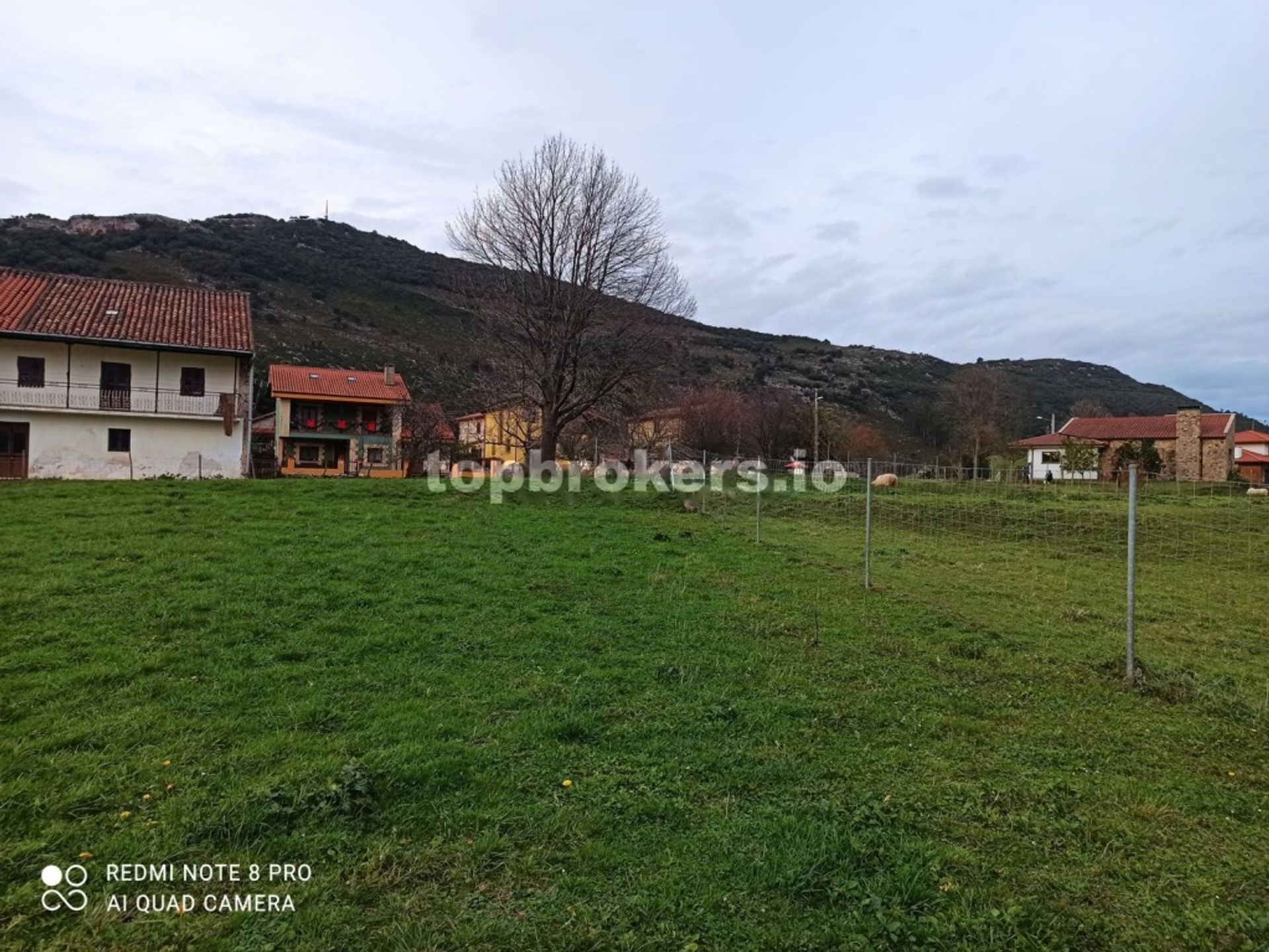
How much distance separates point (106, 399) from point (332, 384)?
50.2 feet

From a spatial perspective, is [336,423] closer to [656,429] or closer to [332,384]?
[332,384]

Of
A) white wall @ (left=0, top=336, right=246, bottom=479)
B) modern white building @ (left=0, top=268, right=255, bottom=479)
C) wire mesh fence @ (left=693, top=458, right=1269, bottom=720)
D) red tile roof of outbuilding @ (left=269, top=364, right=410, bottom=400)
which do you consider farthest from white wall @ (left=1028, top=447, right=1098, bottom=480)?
white wall @ (left=0, top=336, right=246, bottom=479)

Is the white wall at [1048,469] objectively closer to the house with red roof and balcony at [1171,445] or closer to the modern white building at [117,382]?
the house with red roof and balcony at [1171,445]

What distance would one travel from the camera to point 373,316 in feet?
202

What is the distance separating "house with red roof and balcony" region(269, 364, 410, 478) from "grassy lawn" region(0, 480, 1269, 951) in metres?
31.1

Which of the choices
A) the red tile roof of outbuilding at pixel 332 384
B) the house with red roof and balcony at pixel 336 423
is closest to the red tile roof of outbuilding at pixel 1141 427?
the house with red roof and balcony at pixel 336 423

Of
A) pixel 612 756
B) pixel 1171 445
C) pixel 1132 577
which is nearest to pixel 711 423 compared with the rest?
pixel 1171 445

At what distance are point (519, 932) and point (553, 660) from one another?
3.09m

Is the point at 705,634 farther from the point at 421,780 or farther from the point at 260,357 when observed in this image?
the point at 260,357

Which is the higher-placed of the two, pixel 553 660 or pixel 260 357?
pixel 260 357

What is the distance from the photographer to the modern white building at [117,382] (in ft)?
74.8

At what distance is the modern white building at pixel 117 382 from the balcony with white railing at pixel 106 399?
3 centimetres

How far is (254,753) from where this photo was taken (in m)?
3.61

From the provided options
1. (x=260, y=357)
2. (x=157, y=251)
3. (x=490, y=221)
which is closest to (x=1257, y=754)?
(x=490, y=221)
